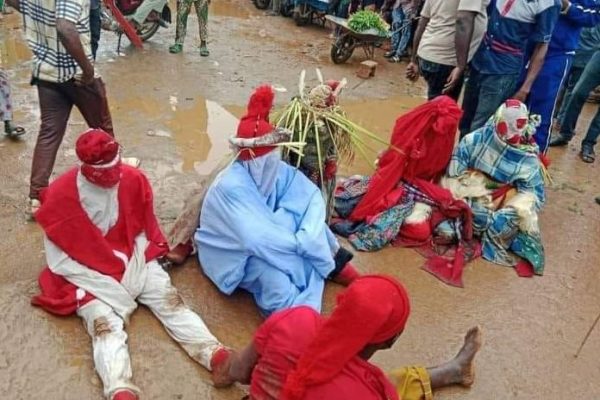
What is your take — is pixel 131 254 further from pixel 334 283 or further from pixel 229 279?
pixel 334 283

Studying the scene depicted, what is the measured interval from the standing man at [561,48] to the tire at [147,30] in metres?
5.22

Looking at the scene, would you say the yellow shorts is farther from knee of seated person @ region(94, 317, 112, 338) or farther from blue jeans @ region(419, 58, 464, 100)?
blue jeans @ region(419, 58, 464, 100)

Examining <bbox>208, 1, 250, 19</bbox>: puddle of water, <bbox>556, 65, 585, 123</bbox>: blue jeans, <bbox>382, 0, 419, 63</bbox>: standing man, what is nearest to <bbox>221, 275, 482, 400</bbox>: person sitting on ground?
<bbox>556, 65, 585, 123</bbox>: blue jeans

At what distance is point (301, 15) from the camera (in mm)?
10750

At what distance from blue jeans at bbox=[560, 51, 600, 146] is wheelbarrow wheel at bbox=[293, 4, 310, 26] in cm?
551

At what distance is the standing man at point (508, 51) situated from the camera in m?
4.55

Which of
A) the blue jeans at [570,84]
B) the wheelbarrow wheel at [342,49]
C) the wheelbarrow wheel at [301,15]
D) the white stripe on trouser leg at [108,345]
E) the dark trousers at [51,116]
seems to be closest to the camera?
the white stripe on trouser leg at [108,345]

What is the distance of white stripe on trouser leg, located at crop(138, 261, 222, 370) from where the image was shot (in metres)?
3.13

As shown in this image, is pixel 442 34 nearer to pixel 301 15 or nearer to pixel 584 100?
pixel 584 100

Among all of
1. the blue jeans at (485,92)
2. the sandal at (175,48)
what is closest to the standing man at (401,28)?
the sandal at (175,48)

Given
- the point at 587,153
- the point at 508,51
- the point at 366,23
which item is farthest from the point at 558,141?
the point at 366,23

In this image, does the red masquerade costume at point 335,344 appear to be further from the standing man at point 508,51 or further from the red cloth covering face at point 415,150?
the standing man at point 508,51

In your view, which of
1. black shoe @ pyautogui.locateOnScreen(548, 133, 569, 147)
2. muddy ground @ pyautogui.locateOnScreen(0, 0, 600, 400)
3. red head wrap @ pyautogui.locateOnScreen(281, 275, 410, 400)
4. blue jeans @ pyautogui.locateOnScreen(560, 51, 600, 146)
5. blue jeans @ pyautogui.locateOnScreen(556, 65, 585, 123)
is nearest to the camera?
red head wrap @ pyautogui.locateOnScreen(281, 275, 410, 400)

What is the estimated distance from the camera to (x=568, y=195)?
562 cm
